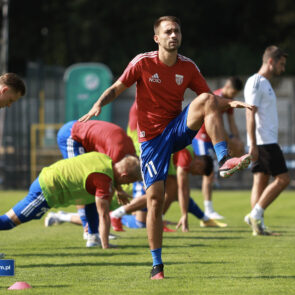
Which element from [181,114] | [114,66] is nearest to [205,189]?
[181,114]

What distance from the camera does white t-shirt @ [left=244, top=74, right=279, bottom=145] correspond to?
32.0 feet

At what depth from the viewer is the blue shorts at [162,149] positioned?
6.51 meters

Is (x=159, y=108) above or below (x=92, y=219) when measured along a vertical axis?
above

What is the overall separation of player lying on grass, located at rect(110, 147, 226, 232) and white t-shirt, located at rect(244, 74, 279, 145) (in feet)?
3.18

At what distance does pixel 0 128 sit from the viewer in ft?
84.1

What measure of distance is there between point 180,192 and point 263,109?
1679 millimetres

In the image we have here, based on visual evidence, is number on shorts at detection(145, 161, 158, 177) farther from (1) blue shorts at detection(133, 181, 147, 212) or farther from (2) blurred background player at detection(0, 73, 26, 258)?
(1) blue shorts at detection(133, 181, 147, 212)

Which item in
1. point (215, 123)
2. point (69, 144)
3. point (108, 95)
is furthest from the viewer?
point (69, 144)

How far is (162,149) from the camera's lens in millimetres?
6574

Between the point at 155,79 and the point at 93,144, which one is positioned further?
the point at 93,144

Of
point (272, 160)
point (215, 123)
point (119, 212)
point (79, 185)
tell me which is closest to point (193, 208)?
point (119, 212)

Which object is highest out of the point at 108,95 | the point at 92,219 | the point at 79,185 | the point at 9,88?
the point at 9,88

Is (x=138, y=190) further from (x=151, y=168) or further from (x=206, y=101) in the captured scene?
(x=206, y=101)

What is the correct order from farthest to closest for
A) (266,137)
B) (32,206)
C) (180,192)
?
(180,192) → (266,137) → (32,206)
